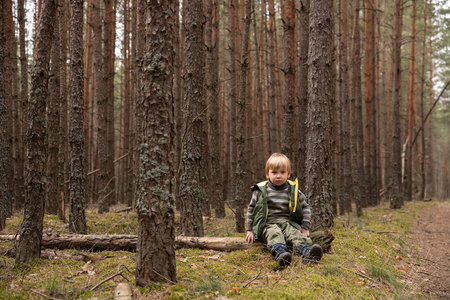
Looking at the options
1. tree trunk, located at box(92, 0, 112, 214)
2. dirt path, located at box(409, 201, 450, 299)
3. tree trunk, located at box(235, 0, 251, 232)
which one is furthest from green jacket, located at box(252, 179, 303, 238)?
tree trunk, located at box(92, 0, 112, 214)

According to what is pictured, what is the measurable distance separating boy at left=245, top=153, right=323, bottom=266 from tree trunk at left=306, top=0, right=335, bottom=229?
2.09m

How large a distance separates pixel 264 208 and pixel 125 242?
1971 mm

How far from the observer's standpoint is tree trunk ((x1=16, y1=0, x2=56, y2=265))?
3.81m

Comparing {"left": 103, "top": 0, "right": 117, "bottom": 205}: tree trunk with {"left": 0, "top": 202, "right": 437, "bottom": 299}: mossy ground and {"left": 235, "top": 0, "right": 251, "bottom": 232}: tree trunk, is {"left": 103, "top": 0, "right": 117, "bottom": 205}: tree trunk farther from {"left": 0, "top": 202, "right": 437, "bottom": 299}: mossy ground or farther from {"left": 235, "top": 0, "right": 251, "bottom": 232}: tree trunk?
{"left": 0, "top": 202, "right": 437, "bottom": 299}: mossy ground

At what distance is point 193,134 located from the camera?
585 centimetres

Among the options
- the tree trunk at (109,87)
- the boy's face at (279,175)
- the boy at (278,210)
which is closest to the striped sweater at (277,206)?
the boy at (278,210)

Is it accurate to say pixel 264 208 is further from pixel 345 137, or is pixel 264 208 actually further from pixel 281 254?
pixel 345 137

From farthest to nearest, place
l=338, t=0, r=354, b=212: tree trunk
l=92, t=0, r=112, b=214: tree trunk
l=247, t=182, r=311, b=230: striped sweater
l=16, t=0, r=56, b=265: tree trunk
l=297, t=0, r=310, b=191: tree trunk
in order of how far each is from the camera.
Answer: l=338, t=0, r=354, b=212: tree trunk
l=92, t=0, r=112, b=214: tree trunk
l=297, t=0, r=310, b=191: tree trunk
l=247, t=182, r=311, b=230: striped sweater
l=16, t=0, r=56, b=265: tree trunk

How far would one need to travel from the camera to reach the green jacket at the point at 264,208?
14.7 feet

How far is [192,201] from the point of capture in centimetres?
582

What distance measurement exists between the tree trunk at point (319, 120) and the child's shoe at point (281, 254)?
2.71 meters

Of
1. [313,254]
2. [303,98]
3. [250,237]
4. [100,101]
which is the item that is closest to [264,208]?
[250,237]

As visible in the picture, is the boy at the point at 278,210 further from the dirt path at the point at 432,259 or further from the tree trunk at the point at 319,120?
the tree trunk at the point at 319,120

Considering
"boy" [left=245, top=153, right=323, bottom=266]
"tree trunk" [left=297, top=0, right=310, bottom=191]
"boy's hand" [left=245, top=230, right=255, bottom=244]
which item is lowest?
"boy's hand" [left=245, top=230, right=255, bottom=244]
